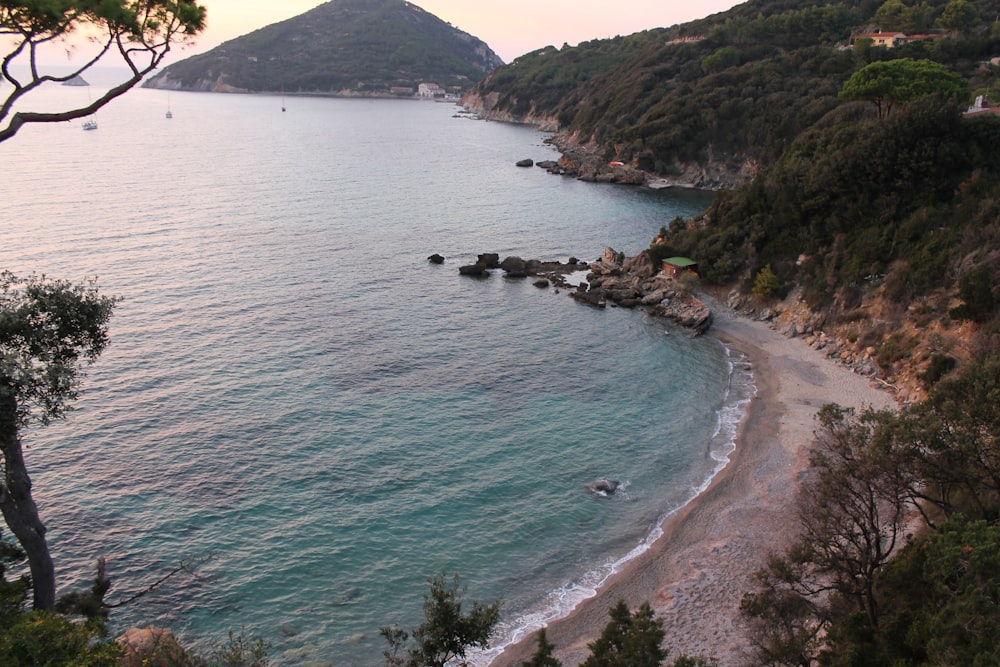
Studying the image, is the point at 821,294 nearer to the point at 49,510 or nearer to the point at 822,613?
the point at 822,613

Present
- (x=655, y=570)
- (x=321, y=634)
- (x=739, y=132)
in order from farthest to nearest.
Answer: (x=739, y=132) → (x=655, y=570) → (x=321, y=634)

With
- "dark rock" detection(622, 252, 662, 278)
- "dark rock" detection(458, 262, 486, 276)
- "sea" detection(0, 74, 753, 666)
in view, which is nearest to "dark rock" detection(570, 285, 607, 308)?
"sea" detection(0, 74, 753, 666)

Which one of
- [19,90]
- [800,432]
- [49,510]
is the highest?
[19,90]

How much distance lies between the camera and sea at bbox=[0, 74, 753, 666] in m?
28.1

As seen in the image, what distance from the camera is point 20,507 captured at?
61.2 ft

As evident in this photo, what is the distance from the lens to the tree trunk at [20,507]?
17578mm

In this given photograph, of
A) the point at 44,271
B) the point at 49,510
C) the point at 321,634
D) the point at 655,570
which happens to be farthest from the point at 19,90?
the point at 44,271

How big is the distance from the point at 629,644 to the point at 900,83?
6460 centimetres

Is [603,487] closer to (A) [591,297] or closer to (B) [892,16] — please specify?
(A) [591,297]

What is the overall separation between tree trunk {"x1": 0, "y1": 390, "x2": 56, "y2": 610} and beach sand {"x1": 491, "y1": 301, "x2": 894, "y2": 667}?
564 inches

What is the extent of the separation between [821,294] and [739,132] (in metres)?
79.7

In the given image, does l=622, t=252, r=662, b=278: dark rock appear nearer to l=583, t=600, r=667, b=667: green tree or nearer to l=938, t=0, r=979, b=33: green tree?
l=583, t=600, r=667, b=667: green tree

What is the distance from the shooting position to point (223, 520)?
31.3 meters

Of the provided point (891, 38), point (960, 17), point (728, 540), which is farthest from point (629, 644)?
point (891, 38)
